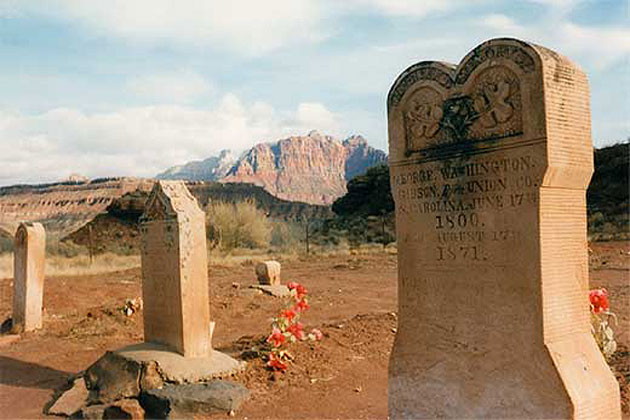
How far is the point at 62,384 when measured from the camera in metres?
7.12

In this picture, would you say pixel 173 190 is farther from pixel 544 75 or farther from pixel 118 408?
pixel 544 75

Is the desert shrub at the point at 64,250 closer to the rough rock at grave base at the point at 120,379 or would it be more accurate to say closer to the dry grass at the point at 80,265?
the dry grass at the point at 80,265

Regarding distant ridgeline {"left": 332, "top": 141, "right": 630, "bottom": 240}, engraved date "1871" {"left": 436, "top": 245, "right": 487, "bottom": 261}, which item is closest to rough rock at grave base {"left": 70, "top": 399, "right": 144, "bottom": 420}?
engraved date "1871" {"left": 436, "top": 245, "right": 487, "bottom": 261}

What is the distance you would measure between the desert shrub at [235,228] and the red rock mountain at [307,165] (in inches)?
4004

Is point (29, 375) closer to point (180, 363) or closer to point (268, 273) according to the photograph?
point (180, 363)

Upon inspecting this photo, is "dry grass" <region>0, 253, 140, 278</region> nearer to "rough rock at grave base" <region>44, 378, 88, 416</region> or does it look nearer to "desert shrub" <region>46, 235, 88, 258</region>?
"desert shrub" <region>46, 235, 88, 258</region>

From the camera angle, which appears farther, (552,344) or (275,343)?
(275,343)

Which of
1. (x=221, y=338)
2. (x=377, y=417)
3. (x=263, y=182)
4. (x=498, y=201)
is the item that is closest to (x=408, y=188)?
(x=498, y=201)

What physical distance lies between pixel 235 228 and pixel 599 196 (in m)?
19.8

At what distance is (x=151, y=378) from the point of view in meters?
6.00

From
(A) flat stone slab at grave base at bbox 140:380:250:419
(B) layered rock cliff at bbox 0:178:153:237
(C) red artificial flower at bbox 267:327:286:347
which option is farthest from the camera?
(B) layered rock cliff at bbox 0:178:153:237

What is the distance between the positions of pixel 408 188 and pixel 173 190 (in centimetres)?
361

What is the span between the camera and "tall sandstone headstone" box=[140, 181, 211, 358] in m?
6.43

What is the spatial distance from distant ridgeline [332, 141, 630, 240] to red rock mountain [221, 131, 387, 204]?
82.0 metres
